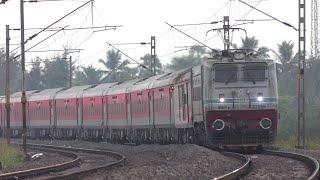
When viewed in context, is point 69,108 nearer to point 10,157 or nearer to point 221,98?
point 10,157

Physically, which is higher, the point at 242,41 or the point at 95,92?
the point at 242,41

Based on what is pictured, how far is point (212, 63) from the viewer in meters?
25.3

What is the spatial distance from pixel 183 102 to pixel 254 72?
448 centimetres

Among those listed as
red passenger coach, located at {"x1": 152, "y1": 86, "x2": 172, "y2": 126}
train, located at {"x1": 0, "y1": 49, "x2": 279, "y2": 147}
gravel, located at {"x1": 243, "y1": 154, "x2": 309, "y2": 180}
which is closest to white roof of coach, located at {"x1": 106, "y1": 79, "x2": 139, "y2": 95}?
train, located at {"x1": 0, "y1": 49, "x2": 279, "y2": 147}

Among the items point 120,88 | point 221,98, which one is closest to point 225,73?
point 221,98

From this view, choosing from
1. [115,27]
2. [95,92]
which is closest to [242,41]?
[95,92]

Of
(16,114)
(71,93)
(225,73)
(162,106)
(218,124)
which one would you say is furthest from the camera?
(16,114)

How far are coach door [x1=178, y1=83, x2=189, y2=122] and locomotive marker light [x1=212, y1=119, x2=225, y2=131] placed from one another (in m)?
3.43

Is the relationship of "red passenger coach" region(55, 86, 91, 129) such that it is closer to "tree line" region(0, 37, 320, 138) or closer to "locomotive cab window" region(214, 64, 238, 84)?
"tree line" region(0, 37, 320, 138)

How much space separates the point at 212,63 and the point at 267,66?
1819 mm

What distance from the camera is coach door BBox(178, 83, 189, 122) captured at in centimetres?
2847

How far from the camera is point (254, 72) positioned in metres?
25.5

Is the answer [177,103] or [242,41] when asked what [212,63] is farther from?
[242,41]

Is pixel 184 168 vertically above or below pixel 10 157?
above
